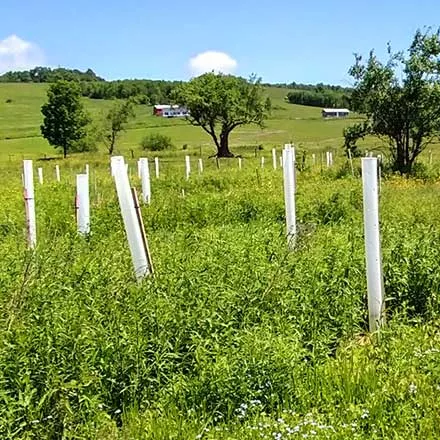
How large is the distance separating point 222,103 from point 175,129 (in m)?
33.4

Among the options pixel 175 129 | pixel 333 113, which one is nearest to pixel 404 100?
pixel 175 129

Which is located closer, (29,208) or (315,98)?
(29,208)

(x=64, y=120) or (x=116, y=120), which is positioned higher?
(x=64, y=120)

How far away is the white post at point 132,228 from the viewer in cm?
638

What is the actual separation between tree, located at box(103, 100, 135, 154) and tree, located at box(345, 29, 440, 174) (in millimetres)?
41232

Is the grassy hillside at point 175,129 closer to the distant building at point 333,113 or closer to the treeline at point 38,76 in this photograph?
the distant building at point 333,113

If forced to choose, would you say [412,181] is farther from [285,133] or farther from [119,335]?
[285,133]

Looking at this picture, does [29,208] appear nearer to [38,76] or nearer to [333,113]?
[333,113]

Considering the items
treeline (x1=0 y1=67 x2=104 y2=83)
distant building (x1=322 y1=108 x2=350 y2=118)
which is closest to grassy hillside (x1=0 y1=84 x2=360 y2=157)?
distant building (x1=322 y1=108 x2=350 y2=118)

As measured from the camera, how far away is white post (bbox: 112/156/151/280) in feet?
20.9

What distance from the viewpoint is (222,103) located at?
57.4 meters

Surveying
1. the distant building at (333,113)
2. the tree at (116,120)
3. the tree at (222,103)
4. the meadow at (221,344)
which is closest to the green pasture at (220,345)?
the meadow at (221,344)

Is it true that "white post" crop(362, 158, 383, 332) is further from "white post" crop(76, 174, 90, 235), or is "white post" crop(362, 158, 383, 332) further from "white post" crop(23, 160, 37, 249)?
"white post" crop(76, 174, 90, 235)

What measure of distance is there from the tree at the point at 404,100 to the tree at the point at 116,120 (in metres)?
41.2
